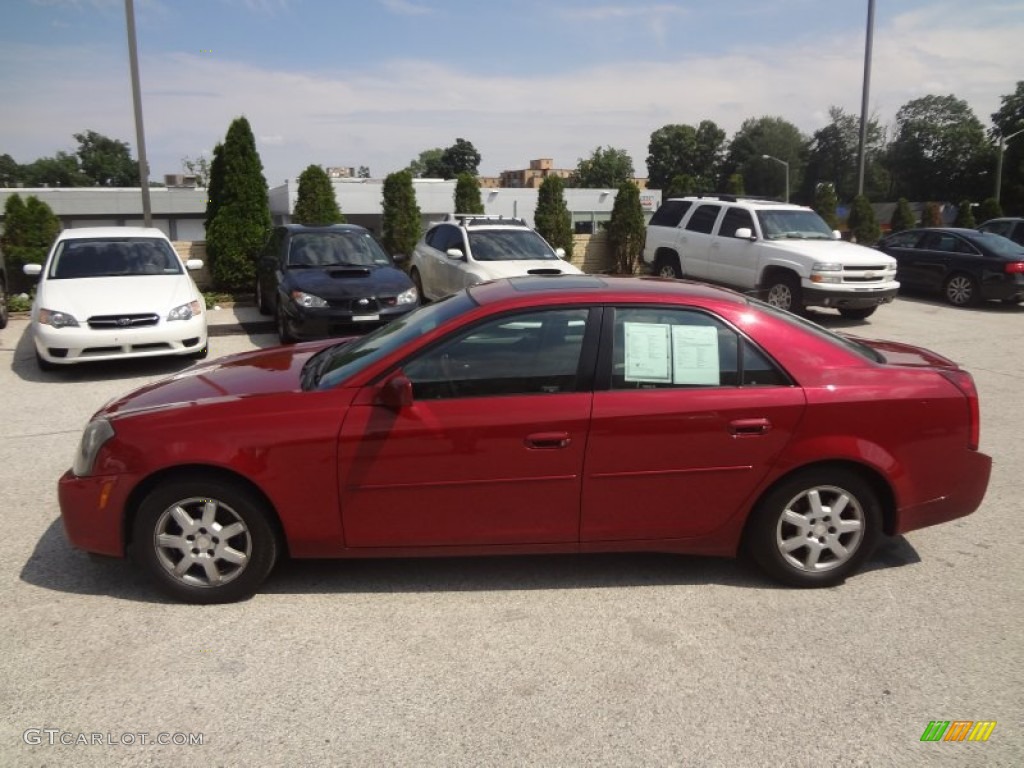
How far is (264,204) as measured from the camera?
1576cm

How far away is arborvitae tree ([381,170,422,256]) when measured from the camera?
18641 mm

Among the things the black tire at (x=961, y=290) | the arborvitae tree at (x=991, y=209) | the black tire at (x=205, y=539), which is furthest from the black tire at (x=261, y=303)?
the arborvitae tree at (x=991, y=209)

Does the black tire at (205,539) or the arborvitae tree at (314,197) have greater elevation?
the arborvitae tree at (314,197)

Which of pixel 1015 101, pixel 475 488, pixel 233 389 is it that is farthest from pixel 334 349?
pixel 1015 101

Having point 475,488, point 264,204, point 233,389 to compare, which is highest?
point 264,204

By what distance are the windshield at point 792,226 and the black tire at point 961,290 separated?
3444 mm

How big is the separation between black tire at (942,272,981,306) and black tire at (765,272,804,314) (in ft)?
14.7

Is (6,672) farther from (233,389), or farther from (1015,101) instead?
(1015,101)

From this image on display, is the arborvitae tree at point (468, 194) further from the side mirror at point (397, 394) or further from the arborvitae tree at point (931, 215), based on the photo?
the arborvitae tree at point (931, 215)

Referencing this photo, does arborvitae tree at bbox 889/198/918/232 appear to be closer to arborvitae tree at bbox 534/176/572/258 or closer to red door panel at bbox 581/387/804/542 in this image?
arborvitae tree at bbox 534/176/572/258

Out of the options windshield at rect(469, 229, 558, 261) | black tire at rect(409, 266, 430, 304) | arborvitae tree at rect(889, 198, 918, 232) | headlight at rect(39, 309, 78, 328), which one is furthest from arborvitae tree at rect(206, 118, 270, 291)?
arborvitae tree at rect(889, 198, 918, 232)

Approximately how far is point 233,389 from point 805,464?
2.90 metres

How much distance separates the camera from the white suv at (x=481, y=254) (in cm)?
1179

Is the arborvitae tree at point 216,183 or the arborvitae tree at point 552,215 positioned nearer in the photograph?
the arborvitae tree at point 216,183
